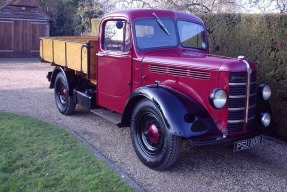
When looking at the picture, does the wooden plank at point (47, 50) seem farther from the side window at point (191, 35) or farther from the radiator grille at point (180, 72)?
the radiator grille at point (180, 72)

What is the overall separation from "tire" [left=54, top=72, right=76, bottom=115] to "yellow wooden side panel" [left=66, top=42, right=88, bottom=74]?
47cm

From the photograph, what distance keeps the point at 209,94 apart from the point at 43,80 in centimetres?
960

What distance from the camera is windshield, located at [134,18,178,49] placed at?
17.9ft

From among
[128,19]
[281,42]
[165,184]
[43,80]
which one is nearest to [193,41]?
[128,19]

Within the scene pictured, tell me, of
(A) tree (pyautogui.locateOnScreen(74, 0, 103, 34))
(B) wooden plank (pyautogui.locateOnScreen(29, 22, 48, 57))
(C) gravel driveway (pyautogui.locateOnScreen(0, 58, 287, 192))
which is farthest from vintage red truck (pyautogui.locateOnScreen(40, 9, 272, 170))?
(B) wooden plank (pyautogui.locateOnScreen(29, 22, 48, 57))

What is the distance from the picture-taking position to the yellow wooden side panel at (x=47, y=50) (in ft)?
27.4

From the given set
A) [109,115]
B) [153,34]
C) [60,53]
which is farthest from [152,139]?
[60,53]

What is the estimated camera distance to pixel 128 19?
5.55 m

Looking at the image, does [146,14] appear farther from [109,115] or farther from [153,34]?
[109,115]

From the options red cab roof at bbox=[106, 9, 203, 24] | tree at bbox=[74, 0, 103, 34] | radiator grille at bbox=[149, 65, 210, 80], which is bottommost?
radiator grille at bbox=[149, 65, 210, 80]

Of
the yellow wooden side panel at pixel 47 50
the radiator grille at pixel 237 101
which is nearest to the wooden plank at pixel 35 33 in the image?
the yellow wooden side panel at pixel 47 50

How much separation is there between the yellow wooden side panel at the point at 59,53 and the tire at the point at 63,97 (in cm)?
28

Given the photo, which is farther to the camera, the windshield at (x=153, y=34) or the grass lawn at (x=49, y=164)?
the windshield at (x=153, y=34)

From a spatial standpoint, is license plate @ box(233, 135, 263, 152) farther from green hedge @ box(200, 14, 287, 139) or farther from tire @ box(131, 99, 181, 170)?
green hedge @ box(200, 14, 287, 139)
